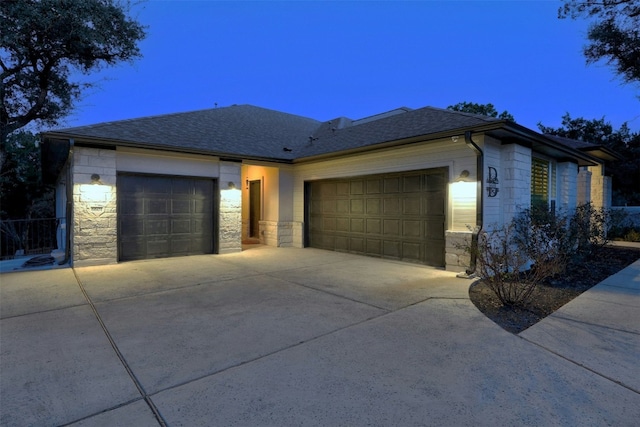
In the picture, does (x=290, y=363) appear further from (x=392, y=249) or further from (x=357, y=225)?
(x=357, y=225)

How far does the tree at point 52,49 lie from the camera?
10.3 metres

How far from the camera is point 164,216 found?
8.70m

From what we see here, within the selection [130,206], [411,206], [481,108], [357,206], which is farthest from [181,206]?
[481,108]

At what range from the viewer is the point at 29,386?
255cm

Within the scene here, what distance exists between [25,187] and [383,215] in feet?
73.2

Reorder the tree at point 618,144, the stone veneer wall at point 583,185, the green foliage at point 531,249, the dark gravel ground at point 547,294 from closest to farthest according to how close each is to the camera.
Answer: the dark gravel ground at point 547,294
the green foliage at point 531,249
the stone veneer wall at point 583,185
the tree at point 618,144

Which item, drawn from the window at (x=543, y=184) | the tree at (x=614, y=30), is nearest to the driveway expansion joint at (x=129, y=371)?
the window at (x=543, y=184)

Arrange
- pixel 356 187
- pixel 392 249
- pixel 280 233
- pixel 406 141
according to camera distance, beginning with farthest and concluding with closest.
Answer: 1. pixel 280 233
2. pixel 356 187
3. pixel 392 249
4. pixel 406 141

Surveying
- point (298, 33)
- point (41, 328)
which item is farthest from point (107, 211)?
point (298, 33)

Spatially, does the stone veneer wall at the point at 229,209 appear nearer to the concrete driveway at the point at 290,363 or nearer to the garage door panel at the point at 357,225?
the garage door panel at the point at 357,225

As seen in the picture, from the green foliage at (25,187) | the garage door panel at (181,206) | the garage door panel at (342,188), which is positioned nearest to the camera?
the garage door panel at (181,206)

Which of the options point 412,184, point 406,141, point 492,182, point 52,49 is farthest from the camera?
point 52,49

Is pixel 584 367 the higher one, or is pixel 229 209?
pixel 229 209

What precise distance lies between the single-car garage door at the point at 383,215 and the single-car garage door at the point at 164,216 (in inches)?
134
